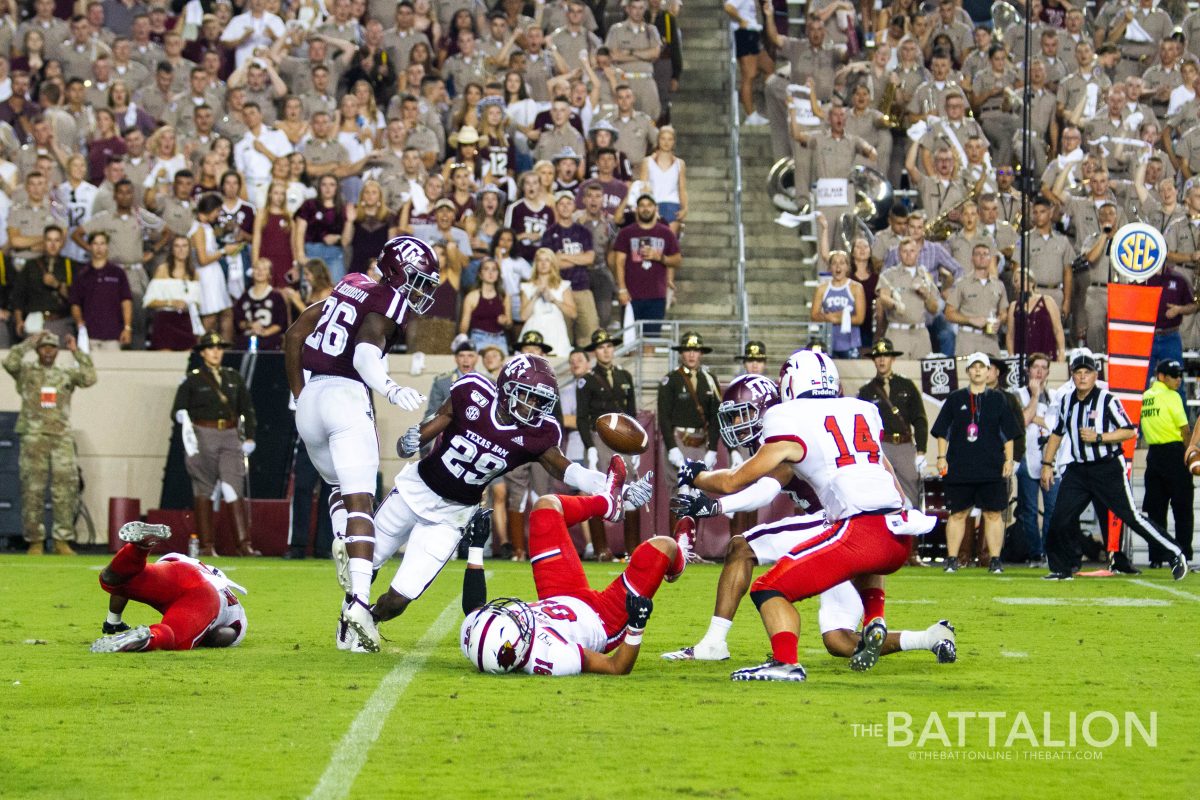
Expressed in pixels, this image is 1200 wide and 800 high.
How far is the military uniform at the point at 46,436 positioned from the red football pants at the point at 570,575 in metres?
9.09

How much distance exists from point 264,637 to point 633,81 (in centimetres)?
1124

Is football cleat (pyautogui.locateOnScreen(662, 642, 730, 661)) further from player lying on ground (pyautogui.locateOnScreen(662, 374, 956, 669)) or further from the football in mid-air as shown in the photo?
the football in mid-air

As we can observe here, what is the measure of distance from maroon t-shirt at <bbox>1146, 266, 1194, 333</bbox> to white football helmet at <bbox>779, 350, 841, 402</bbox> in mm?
10002

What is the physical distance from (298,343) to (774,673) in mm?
3336

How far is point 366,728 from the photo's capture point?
19.9ft

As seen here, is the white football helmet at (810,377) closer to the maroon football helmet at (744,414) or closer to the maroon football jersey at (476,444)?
the maroon football helmet at (744,414)

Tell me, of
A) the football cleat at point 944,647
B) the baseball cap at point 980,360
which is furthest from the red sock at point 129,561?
the baseball cap at point 980,360

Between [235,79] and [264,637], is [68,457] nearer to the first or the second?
[235,79]

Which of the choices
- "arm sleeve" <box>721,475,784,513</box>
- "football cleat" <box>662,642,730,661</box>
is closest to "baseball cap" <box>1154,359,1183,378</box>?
"football cleat" <box>662,642,730,661</box>

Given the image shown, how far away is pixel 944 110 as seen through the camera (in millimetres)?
18938

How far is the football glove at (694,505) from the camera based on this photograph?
7.34 m

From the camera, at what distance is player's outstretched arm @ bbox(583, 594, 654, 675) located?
732 cm

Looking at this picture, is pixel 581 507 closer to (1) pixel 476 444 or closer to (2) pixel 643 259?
(1) pixel 476 444

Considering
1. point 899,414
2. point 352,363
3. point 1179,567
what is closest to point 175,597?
point 352,363
